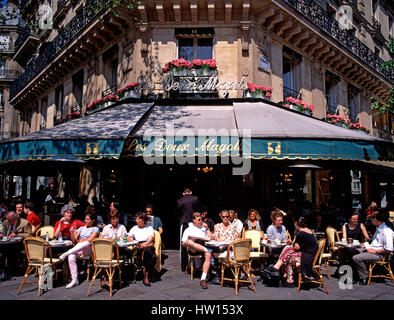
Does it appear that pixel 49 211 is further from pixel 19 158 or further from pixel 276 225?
pixel 276 225

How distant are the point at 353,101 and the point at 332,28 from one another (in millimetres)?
4261

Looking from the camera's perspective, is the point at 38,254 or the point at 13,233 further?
the point at 13,233

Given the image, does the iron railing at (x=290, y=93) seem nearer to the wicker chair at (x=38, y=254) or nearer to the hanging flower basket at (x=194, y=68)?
the hanging flower basket at (x=194, y=68)

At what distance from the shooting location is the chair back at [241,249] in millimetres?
5230

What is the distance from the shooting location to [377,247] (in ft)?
18.7

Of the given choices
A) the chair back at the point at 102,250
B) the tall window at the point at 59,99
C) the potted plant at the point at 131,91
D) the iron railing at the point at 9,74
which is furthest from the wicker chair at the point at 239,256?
the iron railing at the point at 9,74

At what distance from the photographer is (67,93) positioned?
1411 cm

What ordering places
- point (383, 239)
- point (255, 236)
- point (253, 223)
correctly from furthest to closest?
point (253, 223)
point (255, 236)
point (383, 239)

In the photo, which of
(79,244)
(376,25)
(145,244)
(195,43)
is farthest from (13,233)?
(376,25)

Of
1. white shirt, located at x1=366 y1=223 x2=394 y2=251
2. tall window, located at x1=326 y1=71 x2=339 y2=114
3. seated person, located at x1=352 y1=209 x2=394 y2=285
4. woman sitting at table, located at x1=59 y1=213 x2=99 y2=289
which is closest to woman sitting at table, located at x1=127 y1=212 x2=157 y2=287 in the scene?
woman sitting at table, located at x1=59 y1=213 x2=99 y2=289

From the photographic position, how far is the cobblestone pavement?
189 inches

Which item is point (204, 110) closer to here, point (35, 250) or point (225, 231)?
point (225, 231)

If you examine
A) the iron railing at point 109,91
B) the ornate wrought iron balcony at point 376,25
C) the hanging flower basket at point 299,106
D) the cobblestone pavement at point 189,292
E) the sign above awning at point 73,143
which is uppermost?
the ornate wrought iron balcony at point 376,25

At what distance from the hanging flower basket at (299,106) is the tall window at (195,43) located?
3210 millimetres
